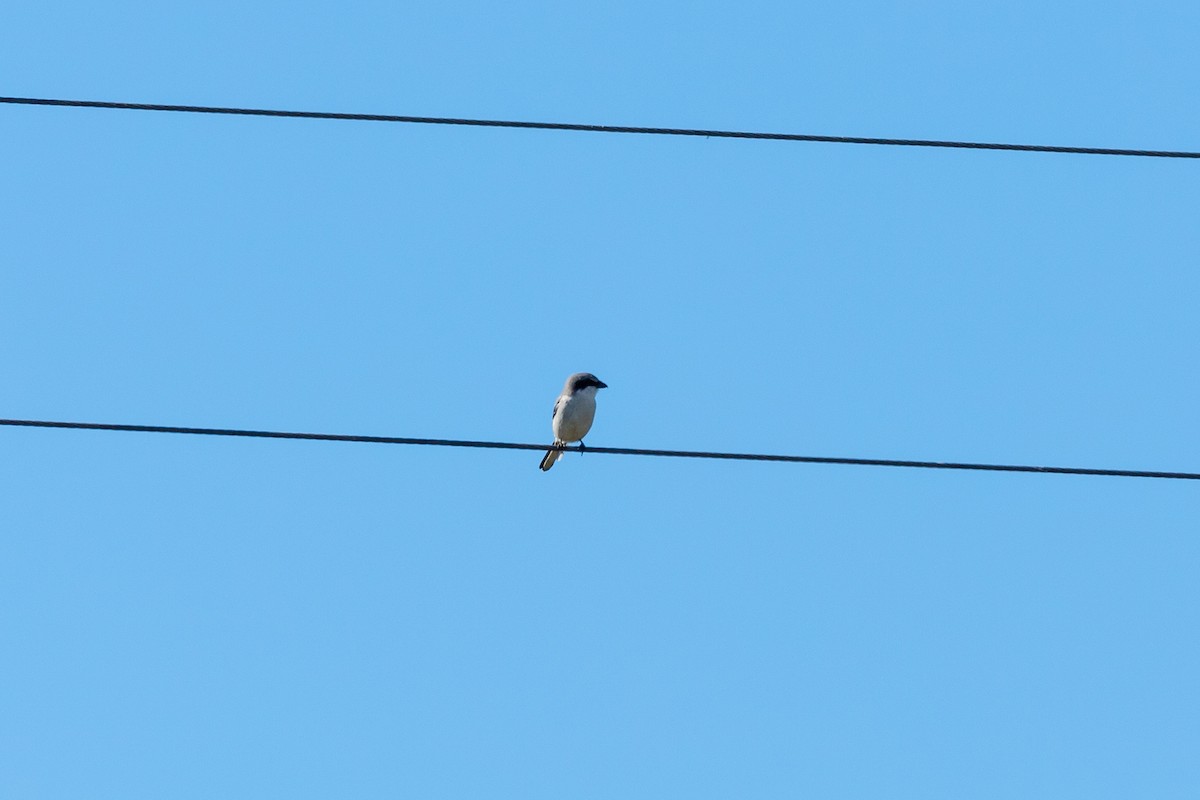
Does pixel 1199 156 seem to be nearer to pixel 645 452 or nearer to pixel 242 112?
pixel 645 452

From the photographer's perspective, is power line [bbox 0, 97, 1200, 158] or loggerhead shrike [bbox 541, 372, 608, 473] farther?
loggerhead shrike [bbox 541, 372, 608, 473]

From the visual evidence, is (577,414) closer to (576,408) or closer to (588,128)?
(576,408)

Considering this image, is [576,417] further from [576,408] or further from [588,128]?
[588,128]

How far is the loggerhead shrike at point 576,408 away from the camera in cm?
1841

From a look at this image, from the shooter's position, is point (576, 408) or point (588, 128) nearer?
point (588, 128)

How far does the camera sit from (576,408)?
724 inches

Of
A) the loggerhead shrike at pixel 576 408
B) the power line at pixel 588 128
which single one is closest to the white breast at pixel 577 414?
the loggerhead shrike at pixel 576 408

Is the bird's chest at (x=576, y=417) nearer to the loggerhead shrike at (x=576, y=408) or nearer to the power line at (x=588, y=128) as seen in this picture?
the loggerhead shrike at (x=576, y=408)

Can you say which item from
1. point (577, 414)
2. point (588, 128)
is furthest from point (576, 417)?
point (588, 128)

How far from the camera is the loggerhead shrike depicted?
1841 centimetres

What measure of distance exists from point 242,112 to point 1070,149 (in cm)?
475

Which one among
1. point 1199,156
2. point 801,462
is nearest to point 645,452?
point 801,462

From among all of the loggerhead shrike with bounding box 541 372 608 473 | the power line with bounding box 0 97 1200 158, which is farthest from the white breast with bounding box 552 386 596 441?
the power line with bounding box 0 97 1200 158

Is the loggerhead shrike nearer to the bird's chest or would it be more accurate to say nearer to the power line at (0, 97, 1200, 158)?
the bird's chest
